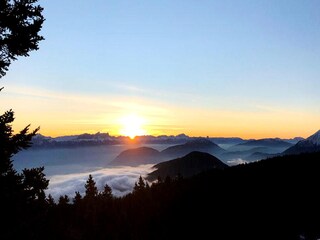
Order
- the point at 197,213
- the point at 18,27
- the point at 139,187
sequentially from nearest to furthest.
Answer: the point at 18,27
the point at 197,213
the point at 139,187

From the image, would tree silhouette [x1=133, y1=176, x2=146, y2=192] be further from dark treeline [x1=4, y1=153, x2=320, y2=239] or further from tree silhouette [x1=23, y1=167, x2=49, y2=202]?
tree silhouette [x1=23, y1=167, x2=49, y2=202]

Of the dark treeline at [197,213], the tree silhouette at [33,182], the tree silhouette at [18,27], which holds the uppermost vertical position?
the tree silhouette at [18,27]

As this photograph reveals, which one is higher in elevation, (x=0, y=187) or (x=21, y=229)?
(x=0, y=187)

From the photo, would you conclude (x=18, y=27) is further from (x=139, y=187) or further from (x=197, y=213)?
(x=139, y=187)

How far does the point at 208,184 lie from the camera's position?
27.2 meters

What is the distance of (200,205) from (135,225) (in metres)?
5.94

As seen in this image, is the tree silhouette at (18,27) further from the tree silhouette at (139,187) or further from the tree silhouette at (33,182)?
the tree silhouette at (139,187)

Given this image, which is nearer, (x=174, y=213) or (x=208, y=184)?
(x=174, y=213)

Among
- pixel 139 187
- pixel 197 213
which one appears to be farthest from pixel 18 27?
pixel 139 187

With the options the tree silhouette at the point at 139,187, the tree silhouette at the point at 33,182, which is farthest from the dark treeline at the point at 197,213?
the tree silhouette at the point at 139,187

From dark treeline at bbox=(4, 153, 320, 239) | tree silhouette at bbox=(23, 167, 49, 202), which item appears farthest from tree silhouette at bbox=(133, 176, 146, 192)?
tree silhouette at bbox=(23, 167, 49, 202)

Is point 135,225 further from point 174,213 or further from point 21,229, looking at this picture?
point 21,229

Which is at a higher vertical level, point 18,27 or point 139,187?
point 18,27

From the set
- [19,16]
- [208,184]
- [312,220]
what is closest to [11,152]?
[19,16]
